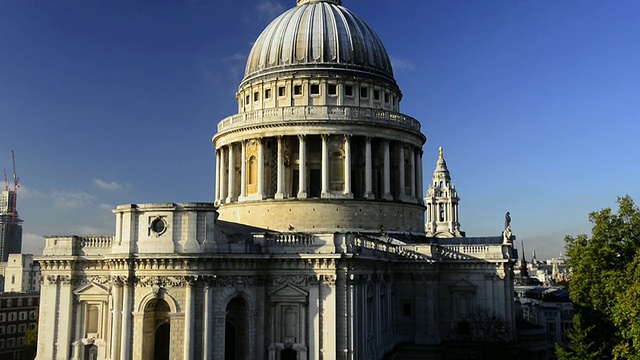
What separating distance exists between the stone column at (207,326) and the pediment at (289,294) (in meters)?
→ 3.82

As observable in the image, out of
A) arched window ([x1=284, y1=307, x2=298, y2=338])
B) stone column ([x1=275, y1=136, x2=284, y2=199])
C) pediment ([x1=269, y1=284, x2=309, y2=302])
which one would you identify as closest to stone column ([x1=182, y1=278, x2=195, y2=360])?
pediment ([x1=269, y1=284, x2=309, y2=302])

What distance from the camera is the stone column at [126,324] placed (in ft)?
122

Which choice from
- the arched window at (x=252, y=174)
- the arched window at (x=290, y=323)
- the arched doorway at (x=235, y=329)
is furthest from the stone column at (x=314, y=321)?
the arched window at (x=252, y=174)

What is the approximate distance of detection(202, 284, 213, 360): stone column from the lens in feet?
119

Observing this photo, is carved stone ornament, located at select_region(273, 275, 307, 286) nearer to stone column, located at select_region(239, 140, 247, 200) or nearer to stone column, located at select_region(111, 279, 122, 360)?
stone column, located at select_region(111, 279, 122, 360)

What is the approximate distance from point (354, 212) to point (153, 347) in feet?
68.4

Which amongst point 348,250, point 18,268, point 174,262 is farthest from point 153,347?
point 18,268

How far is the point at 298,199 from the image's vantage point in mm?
52688

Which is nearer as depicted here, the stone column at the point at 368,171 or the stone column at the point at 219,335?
the stone column at the point at 219,335

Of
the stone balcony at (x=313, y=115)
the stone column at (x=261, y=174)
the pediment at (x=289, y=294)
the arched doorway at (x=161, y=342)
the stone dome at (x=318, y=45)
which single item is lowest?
the arched doorway at (x=161, y=342)

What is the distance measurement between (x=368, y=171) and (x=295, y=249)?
17669 millimetres

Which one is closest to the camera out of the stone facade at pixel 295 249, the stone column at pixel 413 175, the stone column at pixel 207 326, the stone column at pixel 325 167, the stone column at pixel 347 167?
the stone column at pixel 207 326

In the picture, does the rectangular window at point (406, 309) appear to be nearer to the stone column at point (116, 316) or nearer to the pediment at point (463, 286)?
the pediment at point (463, 286)

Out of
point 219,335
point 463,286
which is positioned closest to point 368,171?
point 463,286
